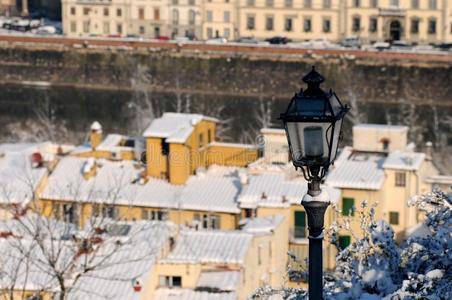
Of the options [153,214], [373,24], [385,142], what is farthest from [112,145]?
[373,24]

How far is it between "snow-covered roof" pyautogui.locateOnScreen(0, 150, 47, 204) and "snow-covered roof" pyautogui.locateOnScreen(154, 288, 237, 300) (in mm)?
3925

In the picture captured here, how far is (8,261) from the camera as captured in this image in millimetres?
14539

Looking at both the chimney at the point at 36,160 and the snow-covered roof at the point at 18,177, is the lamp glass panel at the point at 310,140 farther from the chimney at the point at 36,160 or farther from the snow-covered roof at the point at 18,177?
the chimney at the point at 36,160

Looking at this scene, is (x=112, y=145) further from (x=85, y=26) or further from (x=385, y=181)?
(x=85, y=26)

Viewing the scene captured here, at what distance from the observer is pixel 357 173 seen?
20.1 meters

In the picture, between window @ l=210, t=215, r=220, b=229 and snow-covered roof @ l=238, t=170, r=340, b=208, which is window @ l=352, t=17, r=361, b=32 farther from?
window @ l=210, t=215, r=220, b=229

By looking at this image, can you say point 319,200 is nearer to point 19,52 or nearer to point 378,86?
point 378,86

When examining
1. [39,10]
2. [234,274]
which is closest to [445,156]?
[234,274]

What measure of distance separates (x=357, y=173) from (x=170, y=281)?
19.0 ft

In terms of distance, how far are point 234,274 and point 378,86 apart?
32.9 m

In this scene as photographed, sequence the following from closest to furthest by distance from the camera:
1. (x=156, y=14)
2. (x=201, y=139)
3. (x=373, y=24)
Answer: (x=201, y=139) → (x=373, y=24) → (x=156, y=14)

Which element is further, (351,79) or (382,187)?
(351,79)

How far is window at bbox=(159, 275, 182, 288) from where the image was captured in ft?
48.4

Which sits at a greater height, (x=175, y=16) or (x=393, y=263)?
(x=393, y=263)
